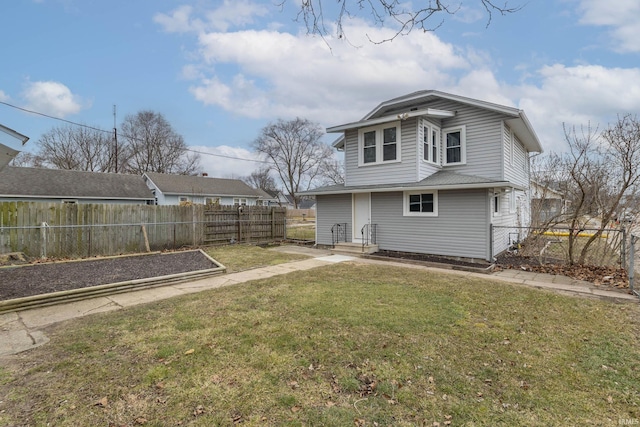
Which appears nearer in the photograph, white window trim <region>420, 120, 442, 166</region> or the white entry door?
white window trim <region>420, 120, 442, 166</region>

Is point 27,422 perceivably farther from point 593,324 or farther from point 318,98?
point 318,98

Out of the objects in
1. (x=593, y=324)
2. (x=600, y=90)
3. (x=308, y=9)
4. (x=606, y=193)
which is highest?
(x=600, y=90)

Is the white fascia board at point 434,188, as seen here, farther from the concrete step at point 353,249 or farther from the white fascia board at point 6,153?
the white fascia board at point 6,153

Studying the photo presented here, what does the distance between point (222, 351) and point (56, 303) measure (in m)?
4.22

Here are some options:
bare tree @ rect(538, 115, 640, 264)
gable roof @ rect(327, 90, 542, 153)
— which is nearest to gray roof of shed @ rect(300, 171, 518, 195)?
bare tree @ rect(538, 115, 640, 264)

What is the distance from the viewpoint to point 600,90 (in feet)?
41.4

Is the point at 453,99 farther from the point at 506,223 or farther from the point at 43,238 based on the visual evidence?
the point at 43,238

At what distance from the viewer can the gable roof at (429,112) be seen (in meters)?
10.6

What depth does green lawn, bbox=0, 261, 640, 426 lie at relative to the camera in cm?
262

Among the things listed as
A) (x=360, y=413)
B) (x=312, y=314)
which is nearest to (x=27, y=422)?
(x=360, y=413)

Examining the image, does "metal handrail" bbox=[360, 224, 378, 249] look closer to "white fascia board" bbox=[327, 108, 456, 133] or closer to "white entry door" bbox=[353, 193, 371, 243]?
"white entry door" bbox=[353, 193, 371, 243]

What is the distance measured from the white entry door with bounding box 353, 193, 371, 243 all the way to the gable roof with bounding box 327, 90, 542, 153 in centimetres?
279

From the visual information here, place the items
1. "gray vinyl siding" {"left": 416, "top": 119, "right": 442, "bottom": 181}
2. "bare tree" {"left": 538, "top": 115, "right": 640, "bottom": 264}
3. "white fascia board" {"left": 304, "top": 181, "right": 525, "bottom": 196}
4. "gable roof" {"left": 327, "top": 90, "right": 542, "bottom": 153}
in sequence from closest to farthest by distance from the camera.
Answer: "bare tree" {"left": 538, "top": 115, "right": 640, "bottom": 264}
"white fascia board" {"left": 304, "top": 181, "right": 525, "bottom": 196}
"gable roof" {"left": 327, "top": 90, "right": 542, "bottom": 153}
"gray vinyl siding" {"left": 416, "top": 119, "right": 442, "bottom": 181}

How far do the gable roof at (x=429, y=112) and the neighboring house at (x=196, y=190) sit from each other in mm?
16773
